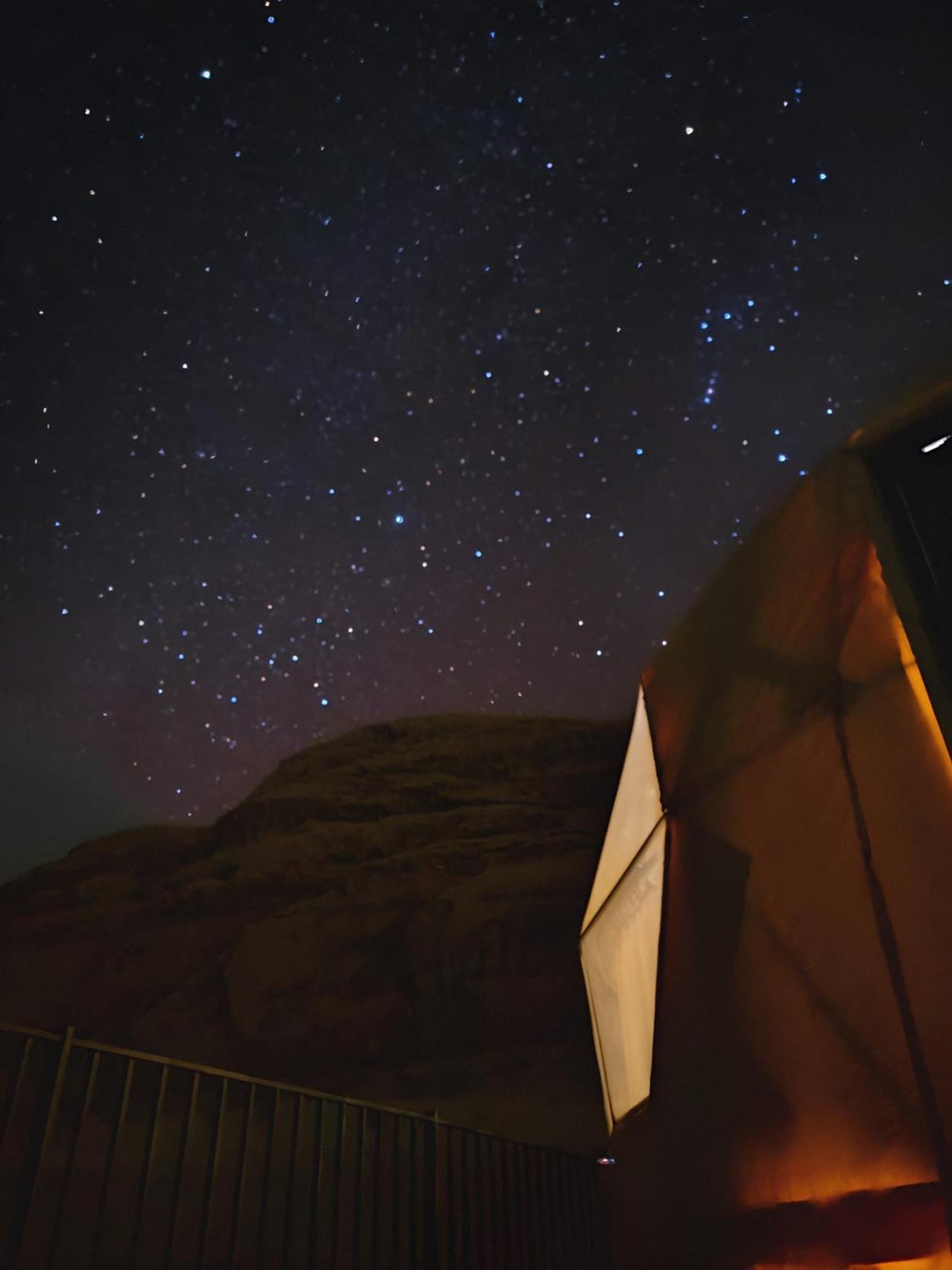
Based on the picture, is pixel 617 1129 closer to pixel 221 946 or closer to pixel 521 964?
pixel 521 964

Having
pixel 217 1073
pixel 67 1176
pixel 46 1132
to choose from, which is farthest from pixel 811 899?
pixel 46 1132

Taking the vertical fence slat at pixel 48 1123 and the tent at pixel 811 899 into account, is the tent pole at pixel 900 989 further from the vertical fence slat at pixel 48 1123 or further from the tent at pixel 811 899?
the vertical fence slat at pixel 48 1123

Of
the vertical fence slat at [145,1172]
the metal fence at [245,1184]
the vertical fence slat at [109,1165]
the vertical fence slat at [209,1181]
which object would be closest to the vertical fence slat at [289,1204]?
the metal fence at [245,1184]

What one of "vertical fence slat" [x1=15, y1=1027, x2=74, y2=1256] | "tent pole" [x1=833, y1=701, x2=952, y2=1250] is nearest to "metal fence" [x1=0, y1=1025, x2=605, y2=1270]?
"vertical fence slat" [x1=15, y1=1027, x2=74, y2=1256]

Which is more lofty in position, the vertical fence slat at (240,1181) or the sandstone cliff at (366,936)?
the sandstone cliff at (366,936)

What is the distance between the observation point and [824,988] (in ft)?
11.9

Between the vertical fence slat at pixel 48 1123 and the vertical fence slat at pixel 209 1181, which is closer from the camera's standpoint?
the vertical fence slat at pixel 48 1123

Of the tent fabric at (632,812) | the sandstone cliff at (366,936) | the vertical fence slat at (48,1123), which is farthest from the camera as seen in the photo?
the sandstone cliff at (366,936)

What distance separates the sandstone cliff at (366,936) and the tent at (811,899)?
7884 millimetres

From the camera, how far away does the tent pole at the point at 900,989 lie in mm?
2973

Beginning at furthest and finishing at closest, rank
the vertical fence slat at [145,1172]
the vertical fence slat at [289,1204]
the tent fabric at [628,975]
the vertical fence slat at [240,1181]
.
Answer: the tent fabric at [628,975]
the vertical fence slat at [289,1204]
the vertical fence slat at [240,1181]
the vertical fence slat at [145,1172]

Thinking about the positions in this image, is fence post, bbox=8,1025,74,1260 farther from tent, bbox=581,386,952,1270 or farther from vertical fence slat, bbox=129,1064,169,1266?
tent, bbox=581,386,952,1270

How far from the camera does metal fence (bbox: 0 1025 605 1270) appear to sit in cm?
324

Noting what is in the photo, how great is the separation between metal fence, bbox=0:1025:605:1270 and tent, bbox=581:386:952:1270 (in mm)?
1066
